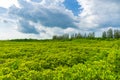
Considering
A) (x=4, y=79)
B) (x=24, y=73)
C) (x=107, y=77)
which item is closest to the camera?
(x=107, y=77)

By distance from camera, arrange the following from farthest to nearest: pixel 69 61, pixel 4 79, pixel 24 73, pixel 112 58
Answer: pixel 69 61 < pixel 112 58 < pixel 24 73 < pixel 4 79

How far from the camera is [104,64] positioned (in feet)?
78.0

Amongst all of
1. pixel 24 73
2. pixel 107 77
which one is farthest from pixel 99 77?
pixel 24 73

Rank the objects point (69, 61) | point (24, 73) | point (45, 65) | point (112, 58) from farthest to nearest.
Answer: point (69, 61) → point (45, 65) → point (112, 58) → point (24, 73)

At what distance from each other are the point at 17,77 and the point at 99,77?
246 inches

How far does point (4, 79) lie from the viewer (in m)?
21.2

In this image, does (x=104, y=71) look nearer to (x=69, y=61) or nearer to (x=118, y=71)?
(x=118, y=71)

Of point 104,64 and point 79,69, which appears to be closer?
point 79,69

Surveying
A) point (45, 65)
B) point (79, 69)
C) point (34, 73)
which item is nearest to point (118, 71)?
point (79, 69)

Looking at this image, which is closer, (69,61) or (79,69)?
(79,69)

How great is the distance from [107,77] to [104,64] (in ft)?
13.6

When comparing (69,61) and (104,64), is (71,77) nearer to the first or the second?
(104,64)

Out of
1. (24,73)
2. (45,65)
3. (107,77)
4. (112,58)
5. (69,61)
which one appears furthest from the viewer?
(69,61)

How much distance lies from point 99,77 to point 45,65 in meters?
9.04
